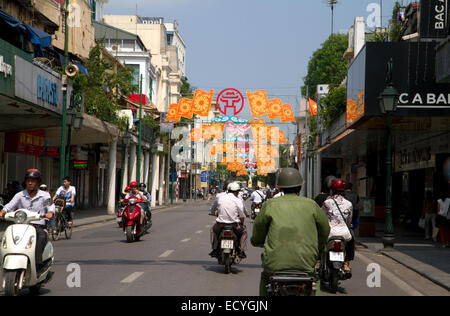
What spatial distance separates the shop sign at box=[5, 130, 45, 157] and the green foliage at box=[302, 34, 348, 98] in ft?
135

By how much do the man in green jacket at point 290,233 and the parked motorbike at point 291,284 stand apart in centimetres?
5

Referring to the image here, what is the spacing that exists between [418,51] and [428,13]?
129 cm

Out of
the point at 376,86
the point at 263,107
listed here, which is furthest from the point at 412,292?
the point at 263,107

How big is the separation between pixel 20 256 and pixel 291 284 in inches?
178

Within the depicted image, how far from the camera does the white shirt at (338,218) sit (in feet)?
33.4

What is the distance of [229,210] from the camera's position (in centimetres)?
1222

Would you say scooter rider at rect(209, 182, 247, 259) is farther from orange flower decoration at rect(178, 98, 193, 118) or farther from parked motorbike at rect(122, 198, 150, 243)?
orange flower decoration at rect(178, 98, 193, 118)

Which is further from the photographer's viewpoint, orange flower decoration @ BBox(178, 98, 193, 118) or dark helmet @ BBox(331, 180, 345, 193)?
orange flower decoration @ BBox(178, 98, 193, 118)

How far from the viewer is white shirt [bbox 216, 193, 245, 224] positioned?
12.2 meters

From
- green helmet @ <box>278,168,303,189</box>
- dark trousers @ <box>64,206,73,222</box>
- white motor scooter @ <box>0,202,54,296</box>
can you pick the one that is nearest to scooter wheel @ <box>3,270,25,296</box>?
white motor scooter @ <box>0,202,54,296</box>

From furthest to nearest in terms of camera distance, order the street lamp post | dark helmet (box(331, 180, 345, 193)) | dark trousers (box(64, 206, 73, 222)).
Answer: dark trousers (box(64, 206, 73, 222)), the street lamp post, dark helmet (box(331, 180, 345, 193))

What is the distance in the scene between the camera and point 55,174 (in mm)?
38688

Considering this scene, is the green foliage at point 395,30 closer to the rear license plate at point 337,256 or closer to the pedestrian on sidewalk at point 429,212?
the pedestrian on sidewalk at point 429,212

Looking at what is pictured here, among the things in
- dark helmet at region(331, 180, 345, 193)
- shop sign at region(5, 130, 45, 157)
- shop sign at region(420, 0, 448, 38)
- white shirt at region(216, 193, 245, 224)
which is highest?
shop sign at region(420, 0, 448, 38)
